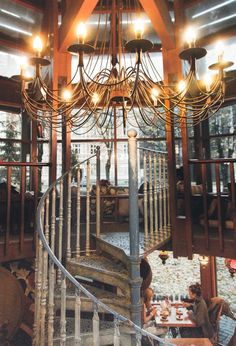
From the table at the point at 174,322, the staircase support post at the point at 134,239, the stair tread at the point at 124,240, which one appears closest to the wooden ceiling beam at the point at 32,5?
the staircase support post at the point at 134,239

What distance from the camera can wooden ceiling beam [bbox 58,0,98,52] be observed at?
2.80 meters

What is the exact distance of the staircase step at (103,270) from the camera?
2.33 m

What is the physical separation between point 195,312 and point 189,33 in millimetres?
4565

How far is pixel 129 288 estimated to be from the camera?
2232 mm

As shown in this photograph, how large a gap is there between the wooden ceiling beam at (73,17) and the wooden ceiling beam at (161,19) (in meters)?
Result: 0.53

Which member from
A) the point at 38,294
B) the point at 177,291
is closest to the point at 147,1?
the point at 38,294

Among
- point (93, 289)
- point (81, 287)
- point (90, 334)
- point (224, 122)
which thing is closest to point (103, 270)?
point (93, 289)

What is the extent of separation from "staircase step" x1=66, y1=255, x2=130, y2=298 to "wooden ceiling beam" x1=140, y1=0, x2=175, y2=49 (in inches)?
98.1

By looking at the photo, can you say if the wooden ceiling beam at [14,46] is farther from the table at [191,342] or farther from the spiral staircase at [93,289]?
the table at [191,342]

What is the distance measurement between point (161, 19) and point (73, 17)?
94 cm

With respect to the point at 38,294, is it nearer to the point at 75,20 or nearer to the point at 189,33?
the point at 189,33

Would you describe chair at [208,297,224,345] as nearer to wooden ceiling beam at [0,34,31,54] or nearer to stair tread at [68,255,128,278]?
stair tread at [68,255,128,278]

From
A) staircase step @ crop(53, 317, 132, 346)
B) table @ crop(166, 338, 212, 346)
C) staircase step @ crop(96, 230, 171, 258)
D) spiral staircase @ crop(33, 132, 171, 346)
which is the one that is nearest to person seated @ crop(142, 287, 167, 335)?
table @ crop(166, 338, 212, 346)

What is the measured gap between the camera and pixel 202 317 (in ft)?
15.8
